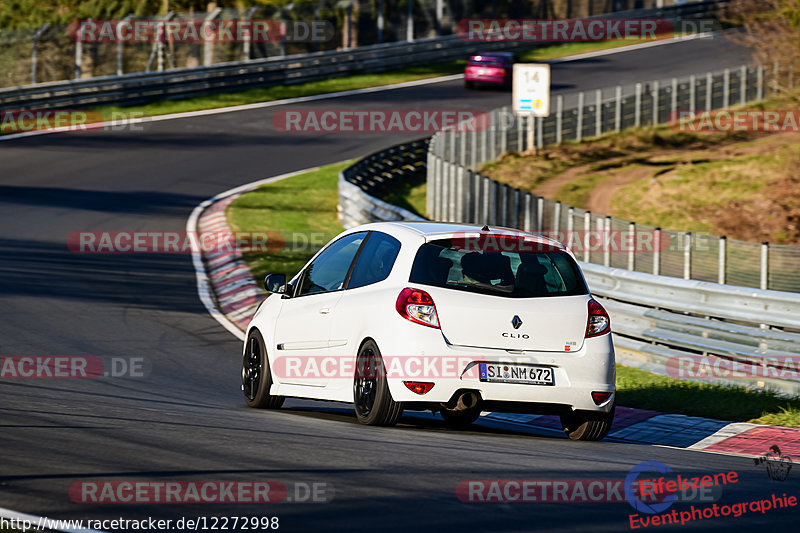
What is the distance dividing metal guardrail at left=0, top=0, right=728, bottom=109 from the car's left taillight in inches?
1105

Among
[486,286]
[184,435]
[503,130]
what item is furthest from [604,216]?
[503,130]

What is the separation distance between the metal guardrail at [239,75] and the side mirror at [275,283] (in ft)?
85.2

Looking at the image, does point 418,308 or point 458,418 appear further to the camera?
point 458,418

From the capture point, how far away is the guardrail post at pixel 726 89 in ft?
141

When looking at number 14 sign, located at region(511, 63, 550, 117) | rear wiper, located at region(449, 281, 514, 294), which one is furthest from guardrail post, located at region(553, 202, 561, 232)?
number 14 sign, located at region(511, 63, 550, 117)

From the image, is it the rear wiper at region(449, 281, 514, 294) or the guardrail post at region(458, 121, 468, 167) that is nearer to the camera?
the rear wiper at region(449, 281, 514, 294)

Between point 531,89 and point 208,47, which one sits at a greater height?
point 208,47

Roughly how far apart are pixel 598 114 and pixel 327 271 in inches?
1169

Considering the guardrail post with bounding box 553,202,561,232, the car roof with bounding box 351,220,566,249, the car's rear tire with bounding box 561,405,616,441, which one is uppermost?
the car roof with bounding box 351,220,566,249

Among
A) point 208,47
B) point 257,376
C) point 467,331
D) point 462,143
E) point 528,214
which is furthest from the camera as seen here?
point 208,47

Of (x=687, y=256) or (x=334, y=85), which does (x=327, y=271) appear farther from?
(x=334, y=85)

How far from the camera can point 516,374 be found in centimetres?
868

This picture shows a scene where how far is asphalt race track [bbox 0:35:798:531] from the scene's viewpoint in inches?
240

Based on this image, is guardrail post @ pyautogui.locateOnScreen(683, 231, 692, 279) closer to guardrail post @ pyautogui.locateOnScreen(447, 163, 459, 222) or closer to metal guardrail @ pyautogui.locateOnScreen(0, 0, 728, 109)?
guardrail post @ pyautogui.locateOnScreen(447, 163, 459, 222)
